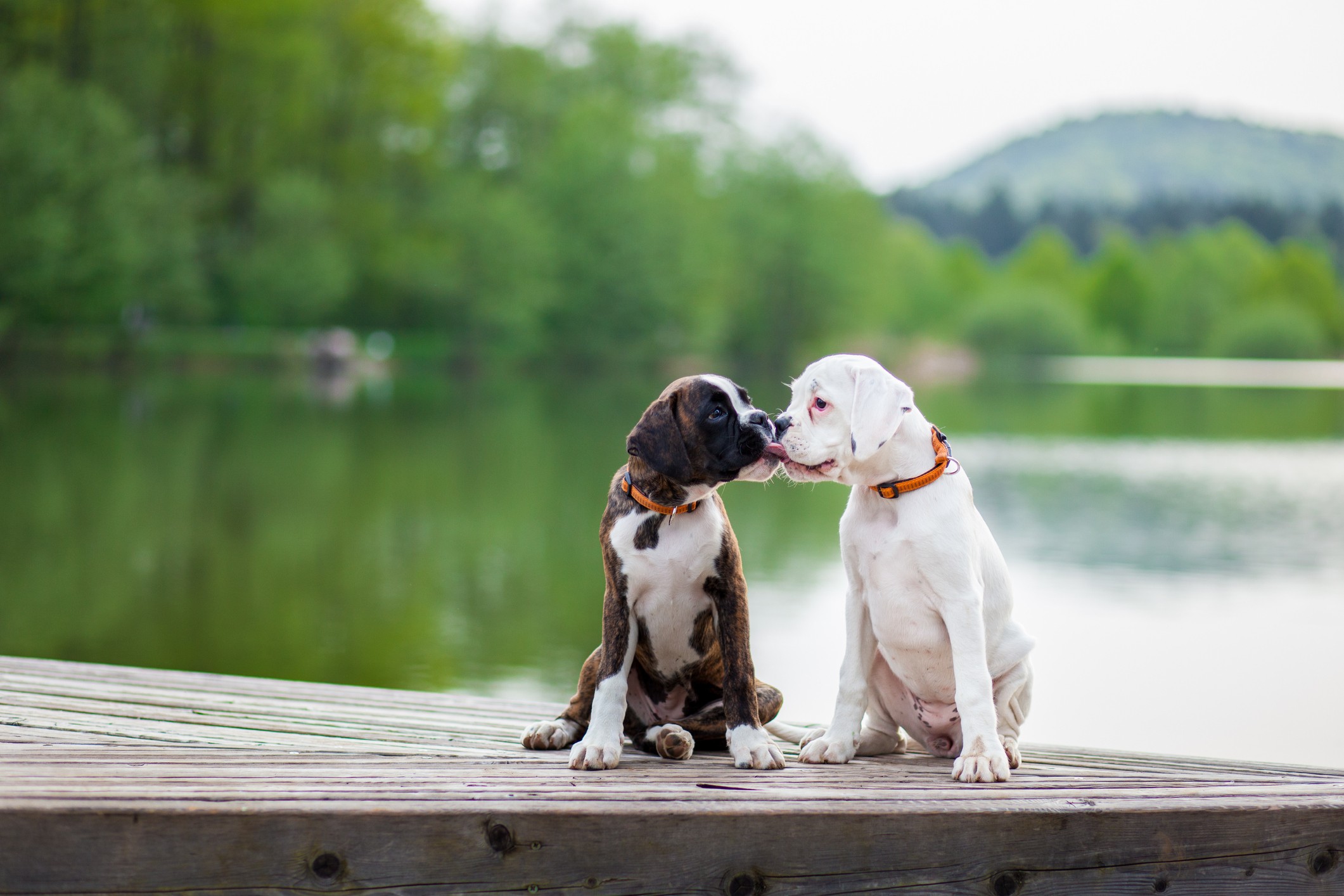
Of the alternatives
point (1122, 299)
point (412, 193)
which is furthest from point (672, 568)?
point (1122, 299)

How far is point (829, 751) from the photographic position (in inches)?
131

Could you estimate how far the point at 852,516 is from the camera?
10.8ft

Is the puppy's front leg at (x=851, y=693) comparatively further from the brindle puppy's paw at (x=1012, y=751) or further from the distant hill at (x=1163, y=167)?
the distant hill at (x=1163, y=167)

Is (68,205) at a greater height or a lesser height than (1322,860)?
greater

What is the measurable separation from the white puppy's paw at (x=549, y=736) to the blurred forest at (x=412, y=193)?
1533 inches

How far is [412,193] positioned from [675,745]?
55.6m

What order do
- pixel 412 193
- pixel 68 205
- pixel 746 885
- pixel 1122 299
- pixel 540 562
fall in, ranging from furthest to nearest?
pixel 1122 299
pixel 412 193
pixel 68 205
pixel 540 562
pixel 746 885

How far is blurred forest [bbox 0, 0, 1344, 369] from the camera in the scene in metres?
39.0

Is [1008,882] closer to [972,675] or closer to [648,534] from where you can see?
[972,675]

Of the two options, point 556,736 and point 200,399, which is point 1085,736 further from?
point 200,399

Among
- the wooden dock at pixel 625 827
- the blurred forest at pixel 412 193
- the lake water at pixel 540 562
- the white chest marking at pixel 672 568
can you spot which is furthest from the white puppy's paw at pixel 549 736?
the blurred forest at pixel 412 193

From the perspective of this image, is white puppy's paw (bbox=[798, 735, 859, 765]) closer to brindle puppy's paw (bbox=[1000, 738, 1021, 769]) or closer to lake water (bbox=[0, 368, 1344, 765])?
brindle puppy's paw (bbox=[1000, 738, 1021, 769])

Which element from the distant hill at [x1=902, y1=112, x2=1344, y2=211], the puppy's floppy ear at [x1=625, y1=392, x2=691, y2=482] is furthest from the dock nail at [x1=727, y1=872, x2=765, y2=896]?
the distant hill at [x1=902, y1=112, x2=1344, y2=211]

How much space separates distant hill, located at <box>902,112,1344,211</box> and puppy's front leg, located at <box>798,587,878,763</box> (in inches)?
4734
